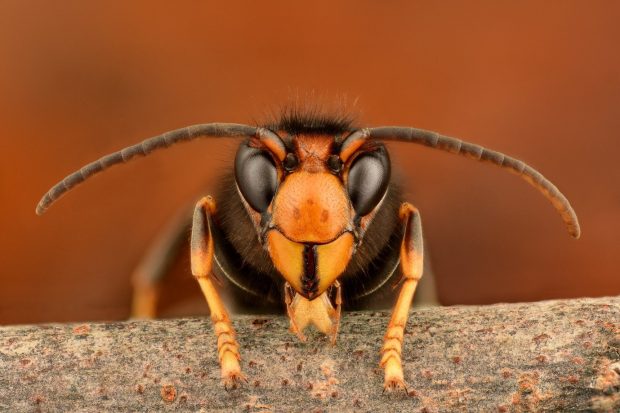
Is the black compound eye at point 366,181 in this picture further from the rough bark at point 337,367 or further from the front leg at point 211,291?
the front leg at point 211,291

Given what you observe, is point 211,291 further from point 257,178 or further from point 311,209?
point 311,209

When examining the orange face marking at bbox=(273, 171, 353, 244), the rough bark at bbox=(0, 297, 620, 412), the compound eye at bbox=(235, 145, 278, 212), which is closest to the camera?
the rough bark at bbox=(0, 297, 620, 412)

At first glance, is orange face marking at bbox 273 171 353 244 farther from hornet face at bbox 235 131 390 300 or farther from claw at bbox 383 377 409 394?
claw at bbox 383 377 409 394

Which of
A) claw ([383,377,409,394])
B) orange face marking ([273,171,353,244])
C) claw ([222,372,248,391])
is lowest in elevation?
claw ([383,377,409,394])

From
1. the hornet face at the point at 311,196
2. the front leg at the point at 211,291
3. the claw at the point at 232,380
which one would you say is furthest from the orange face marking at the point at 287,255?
the claw at the point at 232,380

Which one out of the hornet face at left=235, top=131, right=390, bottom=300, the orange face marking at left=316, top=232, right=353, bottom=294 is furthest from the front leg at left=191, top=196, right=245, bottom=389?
the orange face marking at left=316, top=232, right=353, bottom=294

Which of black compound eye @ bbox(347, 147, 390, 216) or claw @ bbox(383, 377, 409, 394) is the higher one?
black compound eye @ bbox(347, 147, 390, 216)

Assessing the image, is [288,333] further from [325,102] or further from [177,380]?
[325,102]

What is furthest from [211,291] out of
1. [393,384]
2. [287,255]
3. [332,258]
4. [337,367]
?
[393,384]
